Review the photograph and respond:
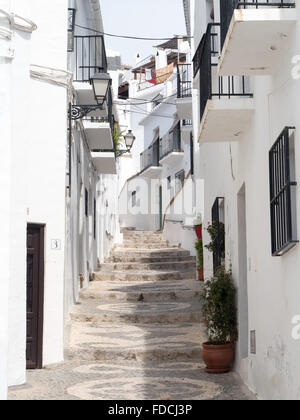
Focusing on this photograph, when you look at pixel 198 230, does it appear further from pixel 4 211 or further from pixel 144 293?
pixel 4 211

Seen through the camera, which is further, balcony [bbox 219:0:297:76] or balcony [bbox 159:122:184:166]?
balcony [bbox 159:122:184:166]

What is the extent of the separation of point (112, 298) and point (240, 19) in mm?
10939

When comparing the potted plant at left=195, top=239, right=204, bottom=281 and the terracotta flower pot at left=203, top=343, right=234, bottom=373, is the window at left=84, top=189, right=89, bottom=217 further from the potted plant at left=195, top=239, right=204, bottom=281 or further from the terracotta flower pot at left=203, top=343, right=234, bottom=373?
the terracotta flower pot at left=203, top=343, right=234, bottom=373

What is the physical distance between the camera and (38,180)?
1242 cm

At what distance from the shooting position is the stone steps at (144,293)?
17.0m

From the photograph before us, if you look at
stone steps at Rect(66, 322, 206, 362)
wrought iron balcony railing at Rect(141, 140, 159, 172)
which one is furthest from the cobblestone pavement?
wrought iron balcony railing at Rect(141, 140, 159, 172)

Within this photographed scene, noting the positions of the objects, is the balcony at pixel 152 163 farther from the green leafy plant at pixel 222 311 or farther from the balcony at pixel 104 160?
the green leafy plant at pixel 222 311

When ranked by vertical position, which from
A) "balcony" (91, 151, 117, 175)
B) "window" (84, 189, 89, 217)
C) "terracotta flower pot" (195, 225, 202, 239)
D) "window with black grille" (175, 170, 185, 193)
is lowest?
"terracotta flower pot" (195, 225, 202, 239)

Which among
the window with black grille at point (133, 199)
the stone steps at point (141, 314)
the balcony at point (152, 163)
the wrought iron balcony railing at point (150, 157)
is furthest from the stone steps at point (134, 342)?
the window with black grille at point (133, 199)

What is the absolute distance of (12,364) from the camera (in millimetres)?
10664

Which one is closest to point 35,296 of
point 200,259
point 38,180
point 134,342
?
point 38,180

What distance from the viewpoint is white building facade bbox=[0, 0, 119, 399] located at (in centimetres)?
918

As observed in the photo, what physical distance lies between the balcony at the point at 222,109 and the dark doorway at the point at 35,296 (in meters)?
3.37

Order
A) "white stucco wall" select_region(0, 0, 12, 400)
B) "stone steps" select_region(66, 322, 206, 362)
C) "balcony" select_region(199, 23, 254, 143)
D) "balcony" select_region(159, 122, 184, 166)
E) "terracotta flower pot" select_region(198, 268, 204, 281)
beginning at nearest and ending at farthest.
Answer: "white stucco wall" select_region(0, 0, 12, 400) < "balcony" select_region(199, 23, 254, 143) < "stone steps" select_region(66, 322, 206, 362) < "terracotta flower pot" select_region(198, 268, 204, 281) < "balcony" select_region(159, 122, 184, 166)
